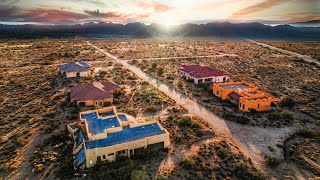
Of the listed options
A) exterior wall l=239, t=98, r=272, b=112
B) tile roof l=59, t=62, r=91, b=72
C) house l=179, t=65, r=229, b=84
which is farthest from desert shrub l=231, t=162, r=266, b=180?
tile roof l=59, t=62, r=91, b=72

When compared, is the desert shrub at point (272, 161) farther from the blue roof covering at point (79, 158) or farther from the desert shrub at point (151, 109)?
the blue roof covering at point (79, 158)

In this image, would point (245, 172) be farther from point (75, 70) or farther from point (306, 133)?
point (75, 70)

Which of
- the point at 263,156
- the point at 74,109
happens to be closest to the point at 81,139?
the point at 74,109

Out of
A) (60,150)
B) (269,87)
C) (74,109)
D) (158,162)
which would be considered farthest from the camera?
(269,87)

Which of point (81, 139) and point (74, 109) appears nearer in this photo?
point (81, 139)

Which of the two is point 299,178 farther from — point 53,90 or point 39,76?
point 39,76

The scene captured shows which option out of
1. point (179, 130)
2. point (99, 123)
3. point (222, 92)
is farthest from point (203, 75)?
point (99, 123)

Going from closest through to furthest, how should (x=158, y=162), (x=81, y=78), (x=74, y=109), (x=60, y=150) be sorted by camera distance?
1. (x=158, y=162)
2. (x=60, y=150)
3. (x=74, y=109)
4. (x=81, y=78)
